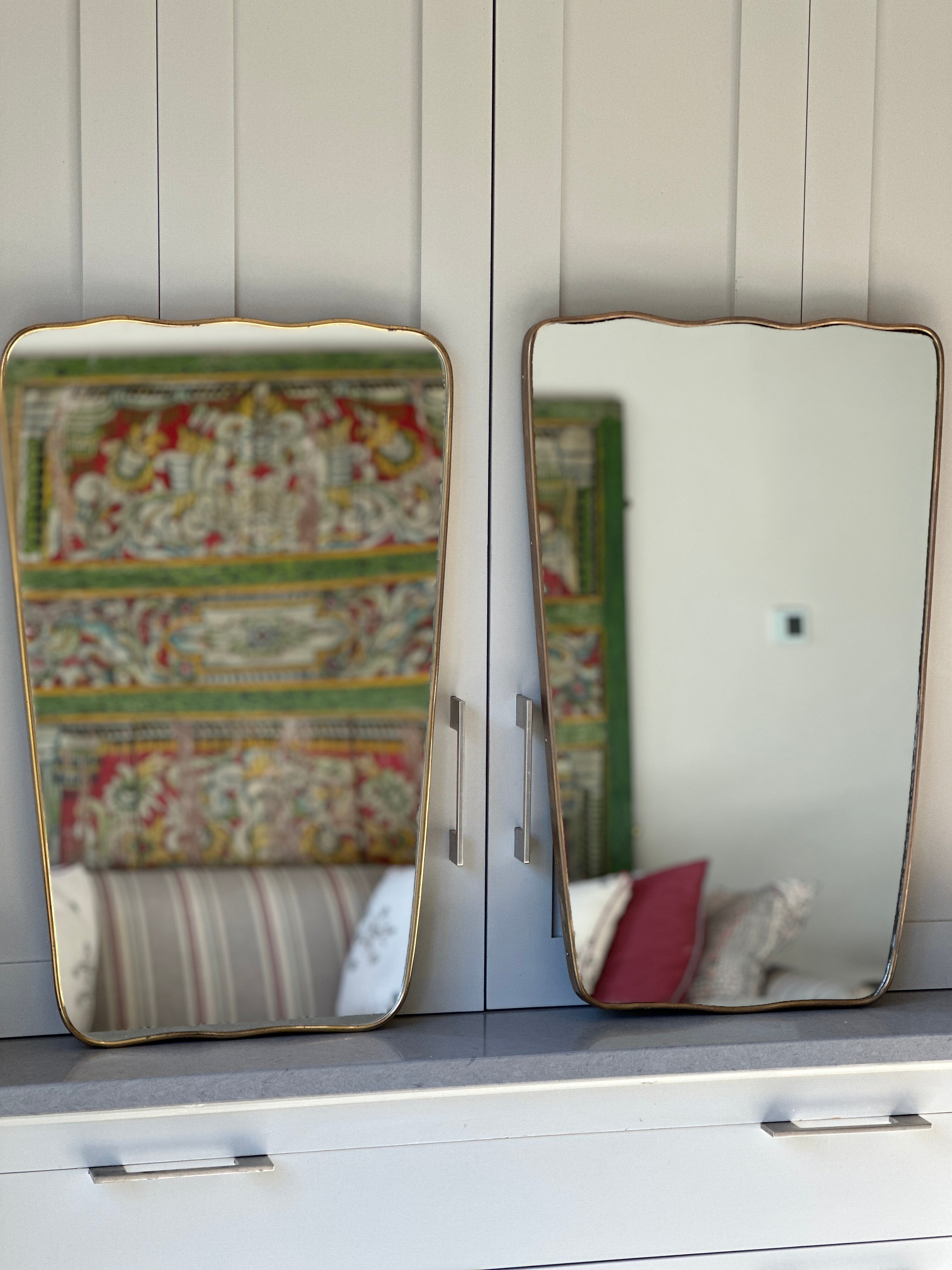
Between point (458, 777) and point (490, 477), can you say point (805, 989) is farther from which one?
point (490, 477)

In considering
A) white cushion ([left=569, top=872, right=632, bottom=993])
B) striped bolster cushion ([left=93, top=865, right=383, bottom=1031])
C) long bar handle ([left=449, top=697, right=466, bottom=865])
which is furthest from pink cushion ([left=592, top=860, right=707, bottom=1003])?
striped bolster cushion ([left=93, top=865, right=383, bottom=1031])

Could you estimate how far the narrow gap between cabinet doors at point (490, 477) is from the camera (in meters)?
1.70

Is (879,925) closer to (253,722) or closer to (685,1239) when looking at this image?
(685,1239)

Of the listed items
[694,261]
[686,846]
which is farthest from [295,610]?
[694,261]

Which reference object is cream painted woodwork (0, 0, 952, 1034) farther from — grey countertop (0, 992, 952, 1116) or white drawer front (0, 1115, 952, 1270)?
white drawer front (0, 1115, 952, 1270)

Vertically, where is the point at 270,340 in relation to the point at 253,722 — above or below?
above

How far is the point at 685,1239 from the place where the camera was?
5.16 ft

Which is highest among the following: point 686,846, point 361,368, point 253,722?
point 361,368

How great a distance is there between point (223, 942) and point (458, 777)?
0.40 meters

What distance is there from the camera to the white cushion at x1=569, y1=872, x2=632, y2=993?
1707 mm

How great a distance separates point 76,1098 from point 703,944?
89cm

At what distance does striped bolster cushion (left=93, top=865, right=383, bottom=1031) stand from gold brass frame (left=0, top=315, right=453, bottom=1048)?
0.07 ft

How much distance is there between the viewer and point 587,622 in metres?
1.71

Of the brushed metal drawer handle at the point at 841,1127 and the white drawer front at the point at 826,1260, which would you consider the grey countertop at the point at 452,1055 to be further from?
the white drawer front at the point at 826,1260
